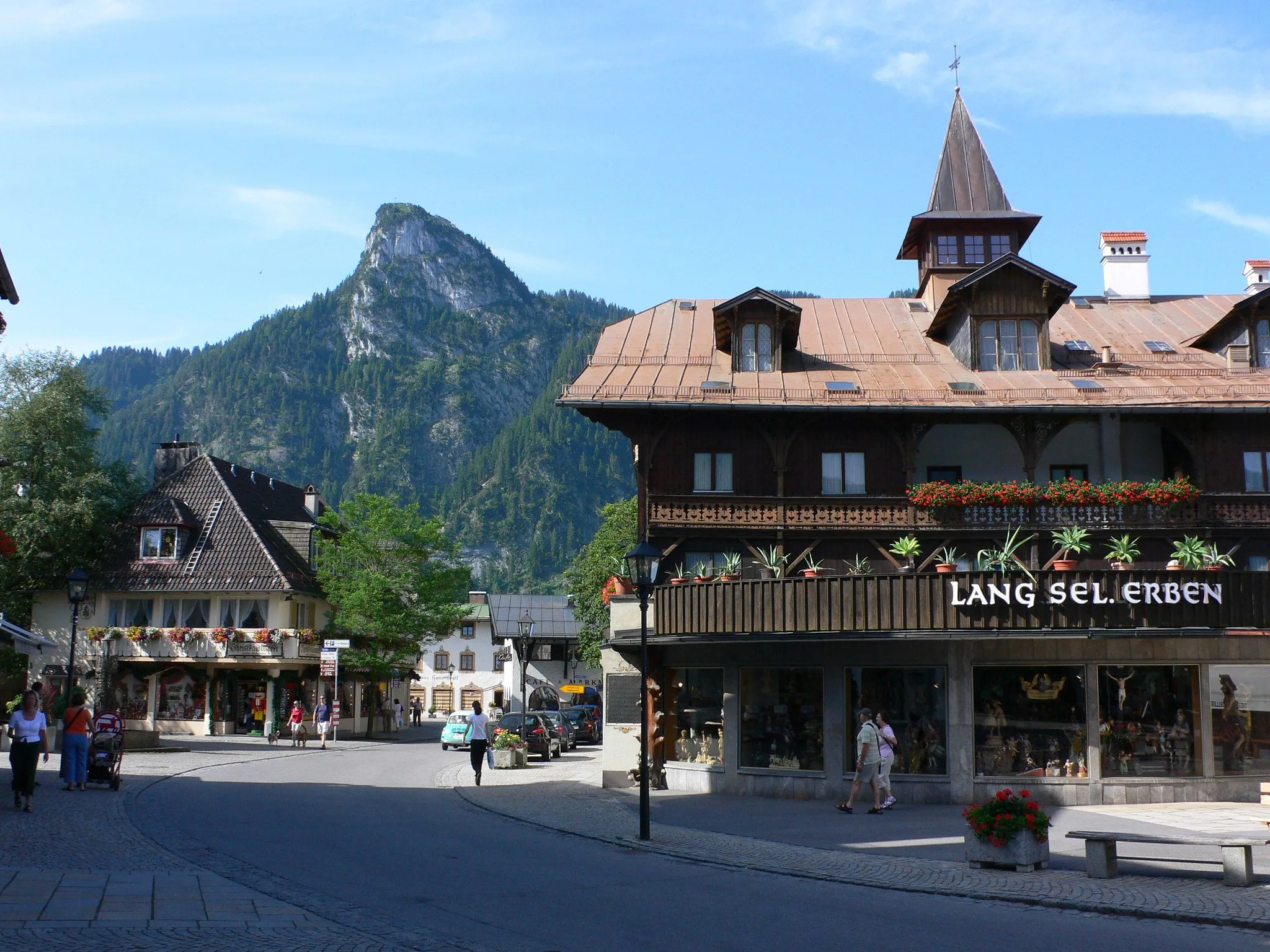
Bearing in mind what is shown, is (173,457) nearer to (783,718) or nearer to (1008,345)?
(1008,345)

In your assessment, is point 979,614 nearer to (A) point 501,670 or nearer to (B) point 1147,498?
(B) point 1147,498

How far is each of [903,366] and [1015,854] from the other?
18.7 meters

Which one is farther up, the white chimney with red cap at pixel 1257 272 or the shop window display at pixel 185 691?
the white chimney with red cap at pixel 1257 272

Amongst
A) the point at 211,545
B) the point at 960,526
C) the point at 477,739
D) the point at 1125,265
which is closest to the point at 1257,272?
the point at 1125,265

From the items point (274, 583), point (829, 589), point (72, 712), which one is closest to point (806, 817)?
point (829, 589)

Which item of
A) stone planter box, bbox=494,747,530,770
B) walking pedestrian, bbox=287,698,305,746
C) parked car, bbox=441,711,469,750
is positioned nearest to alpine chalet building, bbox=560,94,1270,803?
stone planter box, bbox=494,747,530,770

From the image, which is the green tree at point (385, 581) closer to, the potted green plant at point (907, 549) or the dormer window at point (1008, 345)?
the potted green plant at point (907, 549)

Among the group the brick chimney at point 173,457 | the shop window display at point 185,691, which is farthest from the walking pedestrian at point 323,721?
the brick chimney at point 173,457

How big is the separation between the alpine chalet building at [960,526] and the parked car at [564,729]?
569 inches

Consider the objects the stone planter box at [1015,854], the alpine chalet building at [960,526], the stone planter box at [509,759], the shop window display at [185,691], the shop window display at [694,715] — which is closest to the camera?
the stone planter box at [1015,854]

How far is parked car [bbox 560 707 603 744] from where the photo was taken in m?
48.0

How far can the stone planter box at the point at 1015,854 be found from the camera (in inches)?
542

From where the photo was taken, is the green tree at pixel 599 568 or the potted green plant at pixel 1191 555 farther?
the green tree at pixel 599 568

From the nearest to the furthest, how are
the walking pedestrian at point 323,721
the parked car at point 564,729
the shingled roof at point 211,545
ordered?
the walking pedestrian at point 323,721, the parked car at point 564,729, the shingled roof at point 211,545
